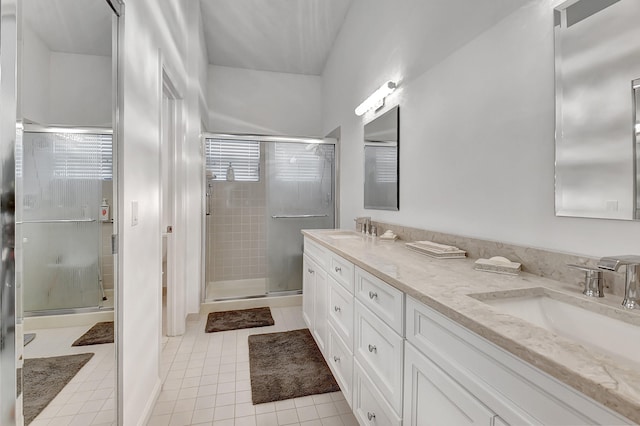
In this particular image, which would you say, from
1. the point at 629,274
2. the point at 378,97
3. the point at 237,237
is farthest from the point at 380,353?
the point at 237,237

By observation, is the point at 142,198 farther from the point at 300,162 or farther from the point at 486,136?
the point at 300,162

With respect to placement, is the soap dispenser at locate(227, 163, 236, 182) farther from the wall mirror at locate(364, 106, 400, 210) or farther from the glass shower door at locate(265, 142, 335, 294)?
the wall mirror at locate(364, 106, 400, 210)

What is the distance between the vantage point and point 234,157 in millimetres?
3500

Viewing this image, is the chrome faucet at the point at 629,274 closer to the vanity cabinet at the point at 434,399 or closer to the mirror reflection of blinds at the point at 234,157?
the vanity cabinet at the point at 434,399

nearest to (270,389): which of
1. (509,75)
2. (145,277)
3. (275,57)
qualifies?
(145,277)

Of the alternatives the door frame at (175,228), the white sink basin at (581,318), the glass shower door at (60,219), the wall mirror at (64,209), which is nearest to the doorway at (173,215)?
the door frame at (175,228)

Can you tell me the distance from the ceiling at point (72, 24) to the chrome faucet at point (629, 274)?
4.99 feet

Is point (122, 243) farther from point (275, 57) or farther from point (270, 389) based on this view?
point (275, 57)

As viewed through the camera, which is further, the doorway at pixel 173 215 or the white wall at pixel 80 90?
the doorway at pixel 173 215

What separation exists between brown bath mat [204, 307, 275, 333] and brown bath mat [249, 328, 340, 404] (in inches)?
11.0

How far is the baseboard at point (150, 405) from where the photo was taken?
1527 millimetres

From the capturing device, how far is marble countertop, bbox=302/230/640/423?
0.45 m

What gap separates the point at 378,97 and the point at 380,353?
5.91ft

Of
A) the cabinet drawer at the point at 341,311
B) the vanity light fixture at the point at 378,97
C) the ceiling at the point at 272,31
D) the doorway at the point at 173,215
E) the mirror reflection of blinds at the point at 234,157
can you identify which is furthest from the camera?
the mirror reflection of blinds at the point at 234,157
